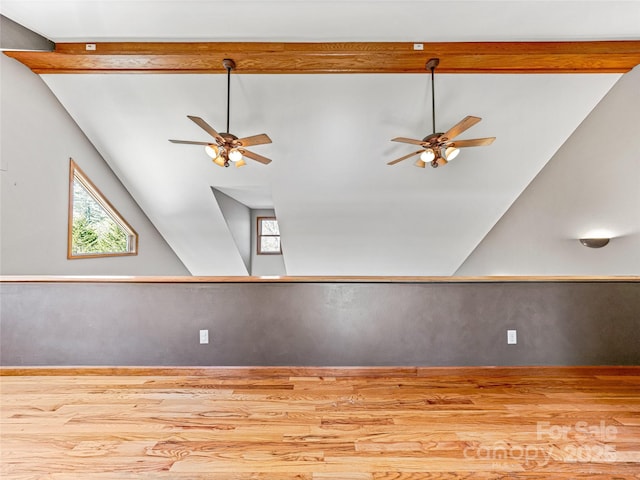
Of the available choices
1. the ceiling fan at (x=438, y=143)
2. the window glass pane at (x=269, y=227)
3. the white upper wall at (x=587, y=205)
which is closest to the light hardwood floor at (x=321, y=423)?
the white upper wall at (x=587, y=205)

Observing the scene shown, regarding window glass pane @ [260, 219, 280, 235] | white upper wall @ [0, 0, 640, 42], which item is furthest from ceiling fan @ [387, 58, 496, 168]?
window glass pane @ [260, 219, 280, 235]

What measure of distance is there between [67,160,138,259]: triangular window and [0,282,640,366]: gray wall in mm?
1137

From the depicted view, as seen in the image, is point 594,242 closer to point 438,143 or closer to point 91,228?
point 438,143

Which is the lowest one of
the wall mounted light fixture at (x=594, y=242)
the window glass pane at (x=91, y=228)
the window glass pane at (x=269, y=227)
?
the wall mounted light fixture at (x=594, y=242)

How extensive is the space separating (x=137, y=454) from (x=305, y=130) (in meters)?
3.20

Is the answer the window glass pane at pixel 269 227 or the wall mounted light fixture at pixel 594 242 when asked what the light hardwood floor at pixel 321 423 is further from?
the window glass pane at pixel 269 227

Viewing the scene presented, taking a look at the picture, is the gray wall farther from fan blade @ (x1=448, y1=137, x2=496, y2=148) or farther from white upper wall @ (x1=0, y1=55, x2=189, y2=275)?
fan blade @ (x1=448, y1=137, x2=496, y2=148)

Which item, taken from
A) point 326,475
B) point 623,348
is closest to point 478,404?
point 326,475

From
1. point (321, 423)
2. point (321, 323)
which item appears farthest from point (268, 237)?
point (321, 423)

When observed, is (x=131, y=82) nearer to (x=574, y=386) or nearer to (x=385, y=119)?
(x=385, y=119)

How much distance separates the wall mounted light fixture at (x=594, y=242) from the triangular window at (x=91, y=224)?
582 cm

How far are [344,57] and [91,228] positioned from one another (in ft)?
11.6

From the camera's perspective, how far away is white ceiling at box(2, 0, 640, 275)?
99.1 inches

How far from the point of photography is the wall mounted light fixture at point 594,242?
349 cm
